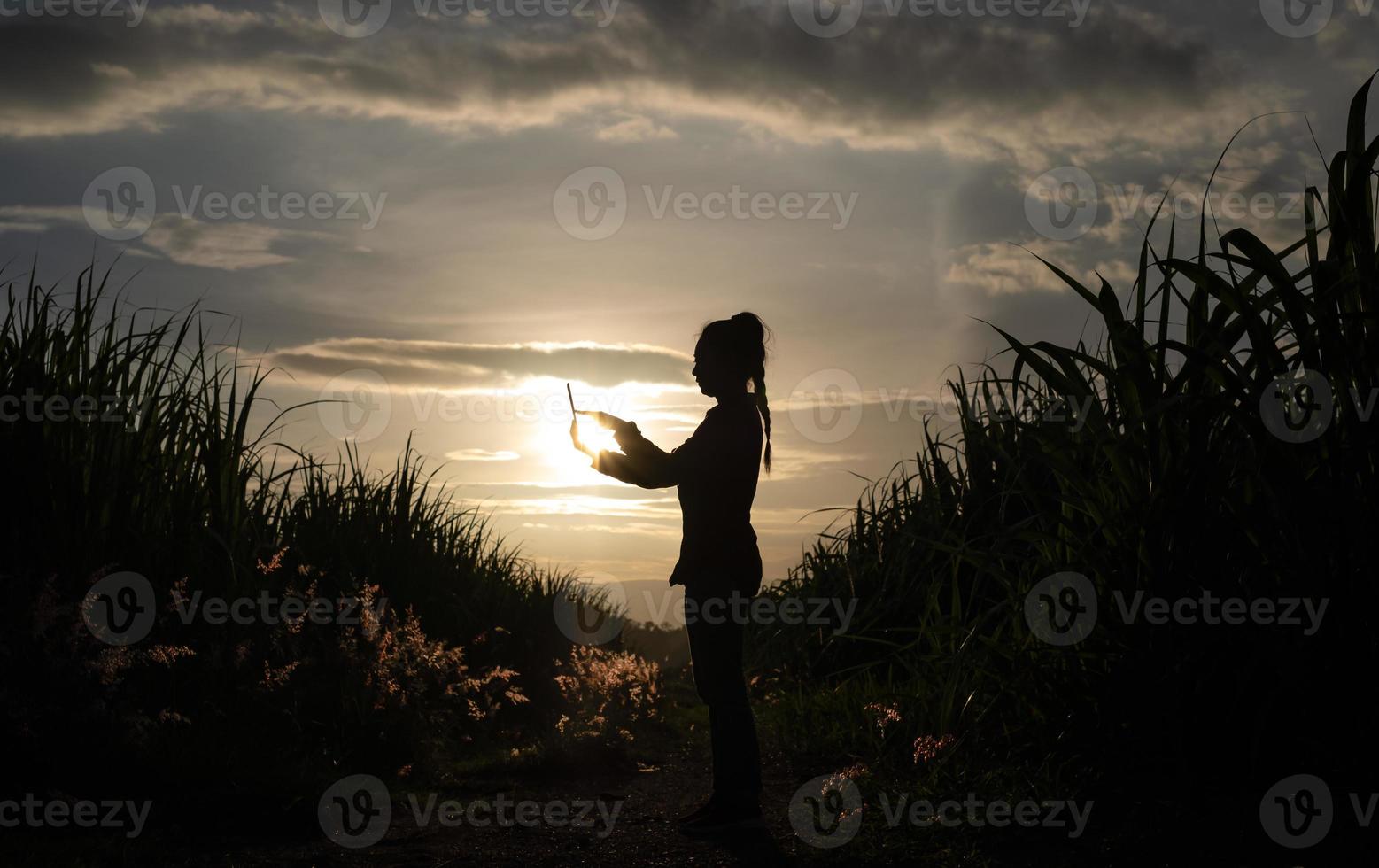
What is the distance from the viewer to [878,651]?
288 inches

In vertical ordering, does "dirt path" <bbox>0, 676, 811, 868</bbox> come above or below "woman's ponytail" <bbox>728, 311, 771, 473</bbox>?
below

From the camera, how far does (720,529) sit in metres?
4.65

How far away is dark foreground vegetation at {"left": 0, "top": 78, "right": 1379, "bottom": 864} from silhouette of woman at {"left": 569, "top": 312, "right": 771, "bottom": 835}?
0.55m

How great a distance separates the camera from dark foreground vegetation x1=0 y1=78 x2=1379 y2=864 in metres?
3.38

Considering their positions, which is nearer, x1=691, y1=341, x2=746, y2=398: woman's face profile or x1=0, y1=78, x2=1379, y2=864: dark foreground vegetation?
x1=0, y1=78, x2=1379, y2=864: dark foreground vegetation

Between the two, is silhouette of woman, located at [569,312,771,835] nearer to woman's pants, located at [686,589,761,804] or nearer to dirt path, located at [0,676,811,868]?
woman's pants, located at [686,589,761,804]

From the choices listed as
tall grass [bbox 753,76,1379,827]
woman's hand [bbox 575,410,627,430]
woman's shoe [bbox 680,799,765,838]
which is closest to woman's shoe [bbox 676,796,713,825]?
woman's shoe [bbox 680,799,765,838]

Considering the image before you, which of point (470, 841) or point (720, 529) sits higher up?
point (720, 529)

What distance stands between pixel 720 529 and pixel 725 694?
2.35ft

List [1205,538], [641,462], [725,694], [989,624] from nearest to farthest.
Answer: [1205,538], [725,694], [641,462], [989,624]

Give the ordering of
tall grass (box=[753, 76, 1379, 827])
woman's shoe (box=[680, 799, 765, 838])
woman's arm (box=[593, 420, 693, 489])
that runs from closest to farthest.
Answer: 1. tall grass (box=[753, 76, 1379, 827])
2. woman's shoe (box=[680, 799, 765, 838])
3. woman's arm (box=[593, 420, 693, 489])

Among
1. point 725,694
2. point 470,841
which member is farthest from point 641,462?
point 470,841

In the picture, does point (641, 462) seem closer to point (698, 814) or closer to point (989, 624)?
point (698, 814)

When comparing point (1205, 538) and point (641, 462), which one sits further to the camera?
point (641, 462)
